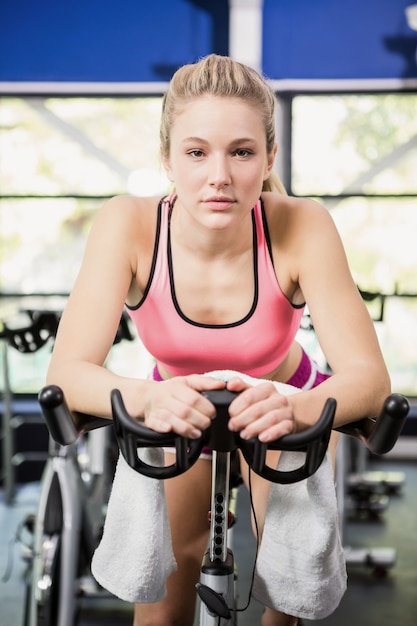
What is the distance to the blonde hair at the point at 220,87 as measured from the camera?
1240 millimetres

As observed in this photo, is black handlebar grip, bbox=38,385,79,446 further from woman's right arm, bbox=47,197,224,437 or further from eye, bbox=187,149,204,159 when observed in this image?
eye, bbox=187,149,204,159

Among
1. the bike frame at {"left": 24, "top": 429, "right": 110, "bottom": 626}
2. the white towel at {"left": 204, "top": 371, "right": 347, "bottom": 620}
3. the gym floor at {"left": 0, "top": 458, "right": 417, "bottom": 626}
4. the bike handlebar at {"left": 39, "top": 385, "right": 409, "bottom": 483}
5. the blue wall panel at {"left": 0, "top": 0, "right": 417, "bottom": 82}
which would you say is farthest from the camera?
the blue wall panel at {"left": 0, "top": 0, "right": 417, "bottom": 82}

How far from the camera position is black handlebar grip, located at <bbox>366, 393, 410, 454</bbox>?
95cm

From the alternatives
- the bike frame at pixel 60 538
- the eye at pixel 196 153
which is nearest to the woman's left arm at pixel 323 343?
the eye at pixel 196 153

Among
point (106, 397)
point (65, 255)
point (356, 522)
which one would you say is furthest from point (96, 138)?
point (106, 397)

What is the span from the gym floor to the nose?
1.63 meters

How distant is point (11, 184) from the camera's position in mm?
4777

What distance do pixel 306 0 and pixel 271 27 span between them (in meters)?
0.24

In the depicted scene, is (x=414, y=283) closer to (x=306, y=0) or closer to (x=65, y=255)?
(x=306, y=0)

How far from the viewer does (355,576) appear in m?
3.16

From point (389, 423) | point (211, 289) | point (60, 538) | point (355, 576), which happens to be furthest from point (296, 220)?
point (355, 576)

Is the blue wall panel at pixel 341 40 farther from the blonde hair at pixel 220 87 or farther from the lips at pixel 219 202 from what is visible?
the lips at pixel 219 202

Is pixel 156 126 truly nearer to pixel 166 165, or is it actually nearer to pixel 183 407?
pixel 166 165

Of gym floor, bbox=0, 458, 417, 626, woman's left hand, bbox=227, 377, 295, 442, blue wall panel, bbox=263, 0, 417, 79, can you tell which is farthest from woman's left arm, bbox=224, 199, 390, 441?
blue wall panel, bbox=263, 0, 417, 79
